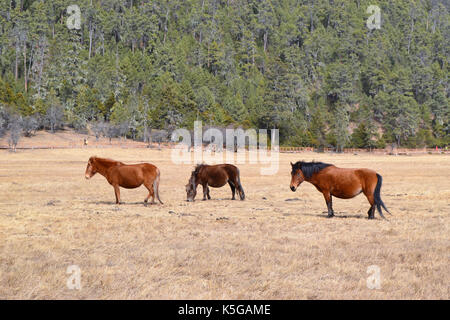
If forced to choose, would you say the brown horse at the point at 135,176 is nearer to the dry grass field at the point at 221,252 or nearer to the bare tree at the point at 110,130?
the dry grass field at the point at 221,252

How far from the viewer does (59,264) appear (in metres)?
9.30

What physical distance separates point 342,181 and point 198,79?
12359 centimetres

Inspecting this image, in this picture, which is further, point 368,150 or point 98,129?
point 368,150

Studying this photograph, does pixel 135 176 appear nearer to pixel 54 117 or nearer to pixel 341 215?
pixel 341 215

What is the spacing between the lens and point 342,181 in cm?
1582

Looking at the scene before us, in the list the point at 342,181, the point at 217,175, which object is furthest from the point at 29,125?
the point at 342,181

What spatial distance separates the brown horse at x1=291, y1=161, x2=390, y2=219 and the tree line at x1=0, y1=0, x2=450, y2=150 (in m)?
68.8

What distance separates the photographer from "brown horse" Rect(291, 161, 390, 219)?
1541cm

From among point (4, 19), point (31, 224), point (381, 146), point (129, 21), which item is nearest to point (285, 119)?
point (381, 146)

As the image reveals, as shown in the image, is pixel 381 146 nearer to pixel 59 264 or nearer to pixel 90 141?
pixel 90 141

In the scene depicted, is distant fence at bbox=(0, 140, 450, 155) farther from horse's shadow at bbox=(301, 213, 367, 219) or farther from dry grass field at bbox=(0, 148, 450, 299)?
horse's shadow at bbox=(301, 213, 367, 219)

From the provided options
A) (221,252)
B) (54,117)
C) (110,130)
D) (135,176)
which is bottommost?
(221,252)

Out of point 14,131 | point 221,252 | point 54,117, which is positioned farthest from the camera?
point 54,117

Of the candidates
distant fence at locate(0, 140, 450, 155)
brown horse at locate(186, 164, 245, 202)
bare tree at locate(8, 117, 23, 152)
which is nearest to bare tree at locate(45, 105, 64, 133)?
distant fence at locate(0, 140, 450, 155)
